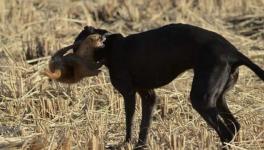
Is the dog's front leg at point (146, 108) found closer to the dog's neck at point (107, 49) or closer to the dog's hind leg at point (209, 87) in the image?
the dog's neck at point (107, 49)

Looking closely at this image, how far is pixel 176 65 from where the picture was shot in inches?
245

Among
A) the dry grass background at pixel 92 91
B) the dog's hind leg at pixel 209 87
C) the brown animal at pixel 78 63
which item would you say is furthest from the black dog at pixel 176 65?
the dry grass background at pixel 92 91

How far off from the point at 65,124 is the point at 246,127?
181 cm

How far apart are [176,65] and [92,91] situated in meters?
2.37

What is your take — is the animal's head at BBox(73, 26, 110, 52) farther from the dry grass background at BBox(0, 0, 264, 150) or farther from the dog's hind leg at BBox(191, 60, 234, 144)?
the dog's hind leg at BBox(191, 60, 234, 144)

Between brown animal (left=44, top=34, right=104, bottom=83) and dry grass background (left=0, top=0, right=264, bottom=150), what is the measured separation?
0.50 metres

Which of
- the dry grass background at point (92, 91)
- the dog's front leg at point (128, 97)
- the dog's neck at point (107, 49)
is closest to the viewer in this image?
the dry grass background at point (92, 91)

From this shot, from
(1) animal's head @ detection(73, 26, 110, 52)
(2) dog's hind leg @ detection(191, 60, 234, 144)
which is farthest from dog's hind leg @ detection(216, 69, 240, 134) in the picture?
(1) animal's head @ detection(73, 26, 110, 52)

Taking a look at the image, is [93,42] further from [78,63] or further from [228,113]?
[228,113]

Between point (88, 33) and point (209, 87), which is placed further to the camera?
point (88, 33)

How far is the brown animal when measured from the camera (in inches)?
265

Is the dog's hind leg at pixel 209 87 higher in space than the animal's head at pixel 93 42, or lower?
lower

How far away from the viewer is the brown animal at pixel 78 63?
22.0ft

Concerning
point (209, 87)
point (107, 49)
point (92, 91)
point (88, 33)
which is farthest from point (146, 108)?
→ point (92, 91)
